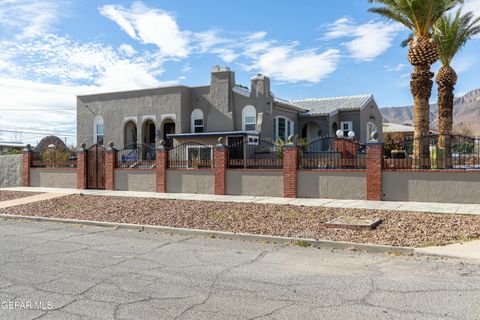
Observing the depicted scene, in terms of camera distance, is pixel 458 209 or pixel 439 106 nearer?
pixel 458 209

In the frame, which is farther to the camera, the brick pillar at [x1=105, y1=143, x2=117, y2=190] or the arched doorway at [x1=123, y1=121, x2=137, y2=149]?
the arched doorway at [x1=123, y1=121, x2=137, y2=149]

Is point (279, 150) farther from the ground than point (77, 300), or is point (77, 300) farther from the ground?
point (279, 150)

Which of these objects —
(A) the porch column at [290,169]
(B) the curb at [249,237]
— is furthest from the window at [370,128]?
(B) the curb at [249,237]

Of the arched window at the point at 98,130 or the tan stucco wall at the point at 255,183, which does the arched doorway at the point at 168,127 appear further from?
the tan stucco wall at the point at 255,183

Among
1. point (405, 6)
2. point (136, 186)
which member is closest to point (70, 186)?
point (136, 186)

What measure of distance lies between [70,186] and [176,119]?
1004 centimetres

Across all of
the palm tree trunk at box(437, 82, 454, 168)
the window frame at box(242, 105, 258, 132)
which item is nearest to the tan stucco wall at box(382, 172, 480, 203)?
the palm tree trunk at box(437, 82, 454, 168)

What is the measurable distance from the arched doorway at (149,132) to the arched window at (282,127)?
903 centimetres

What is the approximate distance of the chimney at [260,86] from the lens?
A: 96.0 feet

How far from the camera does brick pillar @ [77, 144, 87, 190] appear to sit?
2214cm

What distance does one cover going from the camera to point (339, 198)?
632 inches

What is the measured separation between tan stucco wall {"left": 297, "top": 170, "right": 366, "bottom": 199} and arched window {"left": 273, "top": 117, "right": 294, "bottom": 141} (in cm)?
1392

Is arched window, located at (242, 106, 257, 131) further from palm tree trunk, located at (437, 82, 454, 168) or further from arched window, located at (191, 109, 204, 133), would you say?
palm tree trunk, located at (437, 82, 454, 168)

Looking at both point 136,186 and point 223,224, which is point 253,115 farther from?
point 223,224
